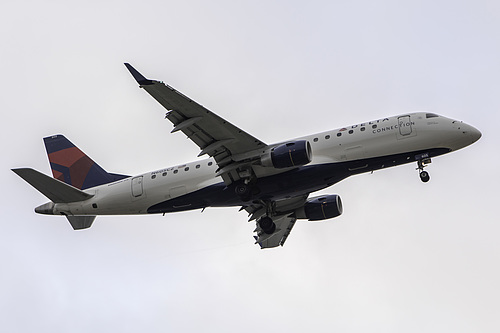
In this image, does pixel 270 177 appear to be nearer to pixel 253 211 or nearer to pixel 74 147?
pixel 253 211

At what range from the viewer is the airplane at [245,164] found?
136ft

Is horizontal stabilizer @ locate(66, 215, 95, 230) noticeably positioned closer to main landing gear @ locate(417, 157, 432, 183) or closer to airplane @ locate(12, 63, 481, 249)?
airplane @ locate(12, 63, 481, 249)

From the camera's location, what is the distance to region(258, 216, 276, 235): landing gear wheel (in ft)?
157

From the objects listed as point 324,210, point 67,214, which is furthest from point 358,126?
point 67,214

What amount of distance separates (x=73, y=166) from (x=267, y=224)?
13.2 m

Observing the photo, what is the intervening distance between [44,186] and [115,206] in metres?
4.28

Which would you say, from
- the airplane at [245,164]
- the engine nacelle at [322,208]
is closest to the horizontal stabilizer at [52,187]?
the airplane at [245,164]

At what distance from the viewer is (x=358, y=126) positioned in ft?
141

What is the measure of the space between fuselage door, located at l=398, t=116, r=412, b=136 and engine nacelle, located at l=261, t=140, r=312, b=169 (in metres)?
5.16

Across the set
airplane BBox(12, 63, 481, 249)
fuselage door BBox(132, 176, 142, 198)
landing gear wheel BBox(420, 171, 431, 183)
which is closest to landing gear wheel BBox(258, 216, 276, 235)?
airplane BBox(12, 63, 481, 249)

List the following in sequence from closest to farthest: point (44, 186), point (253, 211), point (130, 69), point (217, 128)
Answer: point (130, 69) < point (217, 128) < point (44, 186) < point (253, 211)

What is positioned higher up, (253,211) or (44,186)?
(44,186)

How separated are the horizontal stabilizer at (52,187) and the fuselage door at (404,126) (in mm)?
18856

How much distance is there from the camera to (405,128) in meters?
42.2
